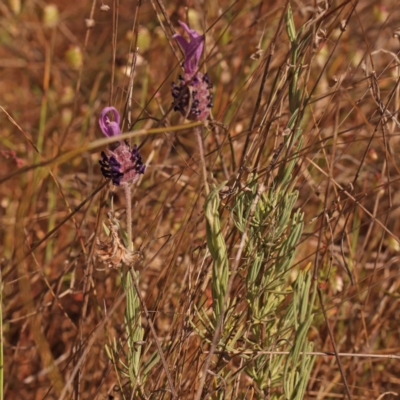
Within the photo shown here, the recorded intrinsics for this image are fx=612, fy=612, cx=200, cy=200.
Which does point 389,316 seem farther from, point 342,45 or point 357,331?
point 342,45

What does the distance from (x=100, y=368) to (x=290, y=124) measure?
2.82ft

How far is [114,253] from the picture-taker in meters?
0.94

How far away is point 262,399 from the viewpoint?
108 centimetres

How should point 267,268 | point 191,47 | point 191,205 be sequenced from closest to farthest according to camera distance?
point 191,47
point 267,268
point 191,205

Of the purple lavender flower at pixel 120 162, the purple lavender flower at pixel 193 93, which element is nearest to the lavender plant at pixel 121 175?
the purple lavender flower at pixel 120 162

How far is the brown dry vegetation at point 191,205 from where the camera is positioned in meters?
1.15

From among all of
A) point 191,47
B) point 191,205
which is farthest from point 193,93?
point 191,205

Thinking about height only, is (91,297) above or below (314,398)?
above

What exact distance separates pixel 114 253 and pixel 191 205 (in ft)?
1.40

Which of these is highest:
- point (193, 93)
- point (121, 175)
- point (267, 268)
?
point (193, 93)

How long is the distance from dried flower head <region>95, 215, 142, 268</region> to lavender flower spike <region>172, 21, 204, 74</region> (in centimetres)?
27

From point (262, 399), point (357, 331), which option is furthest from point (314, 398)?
point (262, 399)

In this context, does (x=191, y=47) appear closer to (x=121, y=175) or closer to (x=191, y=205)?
(x=121, y=175)

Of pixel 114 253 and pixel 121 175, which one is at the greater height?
pixel 121 175
